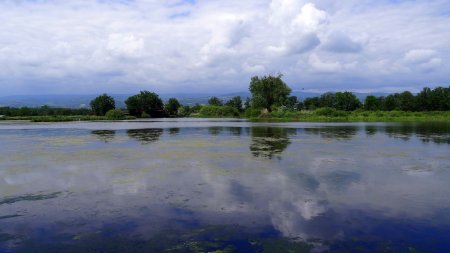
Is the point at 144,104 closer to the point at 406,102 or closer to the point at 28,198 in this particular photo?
the point at 406,102

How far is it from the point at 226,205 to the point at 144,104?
102m

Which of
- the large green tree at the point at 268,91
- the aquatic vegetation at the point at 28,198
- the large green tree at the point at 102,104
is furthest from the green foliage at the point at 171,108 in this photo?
the aquatic vegetation at the point at 28,198

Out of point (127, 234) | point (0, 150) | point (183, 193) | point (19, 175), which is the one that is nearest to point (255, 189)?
point (183, 193)

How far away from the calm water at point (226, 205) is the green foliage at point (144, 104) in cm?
9109

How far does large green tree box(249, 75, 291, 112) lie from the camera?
9044cm

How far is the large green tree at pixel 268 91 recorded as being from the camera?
9044cm

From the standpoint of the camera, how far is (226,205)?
30.7 feet

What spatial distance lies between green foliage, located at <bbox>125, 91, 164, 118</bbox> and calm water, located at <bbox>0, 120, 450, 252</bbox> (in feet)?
299

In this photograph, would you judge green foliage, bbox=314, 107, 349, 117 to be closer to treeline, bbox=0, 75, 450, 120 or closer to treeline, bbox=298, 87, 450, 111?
treeline, bbox=0, 75, 450, 120

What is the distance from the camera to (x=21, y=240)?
23.2 feet

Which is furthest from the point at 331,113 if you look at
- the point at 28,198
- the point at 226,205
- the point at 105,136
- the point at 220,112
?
the point at 28,198

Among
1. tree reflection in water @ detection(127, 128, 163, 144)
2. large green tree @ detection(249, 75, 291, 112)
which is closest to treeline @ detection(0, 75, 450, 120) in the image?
large green tree @ detection(249, 75, 291, 112)

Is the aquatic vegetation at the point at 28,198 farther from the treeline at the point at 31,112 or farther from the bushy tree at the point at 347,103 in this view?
the bushy tree at the point at 347,103

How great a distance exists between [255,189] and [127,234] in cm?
467
